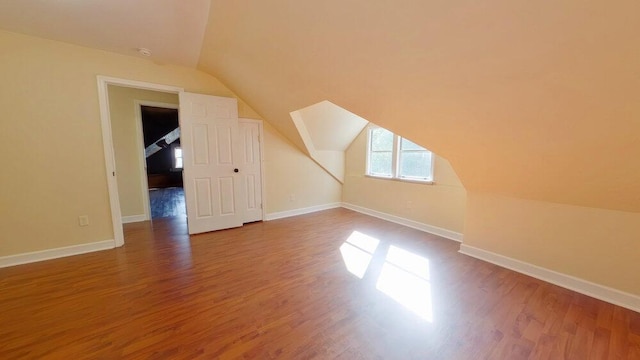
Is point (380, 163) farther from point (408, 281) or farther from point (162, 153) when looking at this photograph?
point (162, 153)

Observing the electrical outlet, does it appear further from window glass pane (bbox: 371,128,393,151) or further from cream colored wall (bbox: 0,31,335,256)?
window glass pane (bbox: 371,128,393,151)

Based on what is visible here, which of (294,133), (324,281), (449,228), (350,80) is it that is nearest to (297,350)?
(324,281)

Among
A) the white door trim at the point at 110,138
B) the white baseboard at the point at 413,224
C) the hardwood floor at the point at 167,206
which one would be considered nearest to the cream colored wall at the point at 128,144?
the hardwood floor at the point at 167,206

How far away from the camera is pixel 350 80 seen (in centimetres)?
216

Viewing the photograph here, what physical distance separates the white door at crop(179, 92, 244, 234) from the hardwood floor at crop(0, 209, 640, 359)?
76 centimetres

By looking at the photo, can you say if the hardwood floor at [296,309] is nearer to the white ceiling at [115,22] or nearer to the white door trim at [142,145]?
the white door trim at [142,145]

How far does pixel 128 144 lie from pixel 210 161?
5.73 ft

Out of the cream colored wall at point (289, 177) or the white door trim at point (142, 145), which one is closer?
the white door trim at point (142, 145)

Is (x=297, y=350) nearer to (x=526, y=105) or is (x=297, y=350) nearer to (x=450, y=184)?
(x=526, y=105)

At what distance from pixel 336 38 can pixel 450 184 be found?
8.47ft

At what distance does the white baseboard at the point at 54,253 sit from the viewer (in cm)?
252

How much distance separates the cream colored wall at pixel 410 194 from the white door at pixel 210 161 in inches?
91.5

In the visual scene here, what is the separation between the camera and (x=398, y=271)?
2424mm

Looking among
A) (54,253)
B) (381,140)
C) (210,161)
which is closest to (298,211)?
(210,161)
